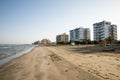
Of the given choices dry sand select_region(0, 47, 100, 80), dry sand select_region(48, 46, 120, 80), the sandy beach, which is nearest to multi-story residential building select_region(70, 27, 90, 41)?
dry sand select_region(48, 46, 120, 80)

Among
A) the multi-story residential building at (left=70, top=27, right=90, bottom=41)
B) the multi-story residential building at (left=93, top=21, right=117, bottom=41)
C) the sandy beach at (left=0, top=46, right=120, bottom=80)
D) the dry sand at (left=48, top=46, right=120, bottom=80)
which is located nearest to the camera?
the sandy beach at (left=0, top=46, right=120, bottom=80)

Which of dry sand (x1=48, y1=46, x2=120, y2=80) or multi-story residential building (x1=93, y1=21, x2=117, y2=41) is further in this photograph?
multi-story residential building (x1=93, y1=21, x2=117, y2=41)

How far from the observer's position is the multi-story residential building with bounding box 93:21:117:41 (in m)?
127

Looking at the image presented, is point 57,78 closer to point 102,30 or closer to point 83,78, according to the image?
point 83,78

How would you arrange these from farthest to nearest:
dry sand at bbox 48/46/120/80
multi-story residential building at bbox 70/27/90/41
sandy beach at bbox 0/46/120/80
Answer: multi-story residential building at bbox 70/27/90/41 < dry sand at bbox 48/46/120/80 < sandy beach at bbox 0/46/120/80

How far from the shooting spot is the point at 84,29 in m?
172

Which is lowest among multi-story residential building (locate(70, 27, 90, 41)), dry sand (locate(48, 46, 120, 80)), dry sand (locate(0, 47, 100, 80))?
dry sand (locate(0, 47, 100, 80))

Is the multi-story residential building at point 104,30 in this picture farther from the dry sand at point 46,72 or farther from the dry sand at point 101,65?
the dry sand at point 46,72

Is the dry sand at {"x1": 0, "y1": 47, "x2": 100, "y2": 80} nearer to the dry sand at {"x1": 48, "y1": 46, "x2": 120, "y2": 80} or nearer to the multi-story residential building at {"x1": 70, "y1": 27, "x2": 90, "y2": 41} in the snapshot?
the dry sand at {"x1": 48, "y1": 46, "x2": 120, "y2": 80}

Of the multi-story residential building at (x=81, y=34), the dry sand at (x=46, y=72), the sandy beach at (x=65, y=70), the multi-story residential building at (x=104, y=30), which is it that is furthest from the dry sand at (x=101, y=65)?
the multi-story residential building at (x=81, y=34)

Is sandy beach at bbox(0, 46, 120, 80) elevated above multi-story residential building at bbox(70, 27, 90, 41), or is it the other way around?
multi-story residential building at bbox(70, 27, 90, 41)

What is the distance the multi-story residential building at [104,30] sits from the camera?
417ft

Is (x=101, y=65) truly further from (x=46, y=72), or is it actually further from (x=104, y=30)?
(x=104, y=30)

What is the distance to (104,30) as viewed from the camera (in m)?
127
